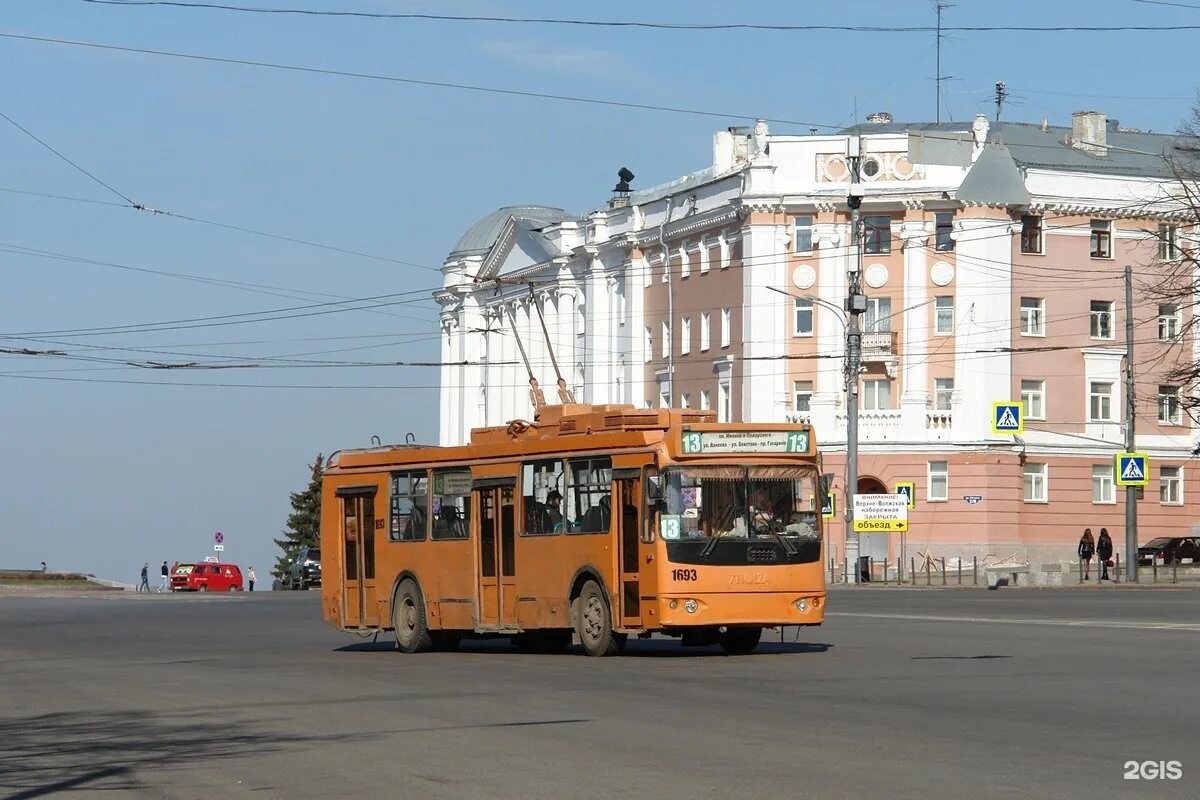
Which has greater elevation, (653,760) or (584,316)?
(584,316)

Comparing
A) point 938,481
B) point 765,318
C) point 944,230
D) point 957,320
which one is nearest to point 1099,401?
point 957,320

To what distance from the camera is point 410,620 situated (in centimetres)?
2736

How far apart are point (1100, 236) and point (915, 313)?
26.4 feet

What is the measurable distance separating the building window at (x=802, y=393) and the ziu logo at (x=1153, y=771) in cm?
6295

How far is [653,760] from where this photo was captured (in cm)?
1244

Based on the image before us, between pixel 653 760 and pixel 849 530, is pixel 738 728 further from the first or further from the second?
pixel 849 530

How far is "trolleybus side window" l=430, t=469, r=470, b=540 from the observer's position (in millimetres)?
26406

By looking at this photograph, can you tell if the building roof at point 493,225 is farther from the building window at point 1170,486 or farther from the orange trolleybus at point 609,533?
the orange trolleybus at point 609,533

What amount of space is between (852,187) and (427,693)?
190 ft

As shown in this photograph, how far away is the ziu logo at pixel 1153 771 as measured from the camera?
36.2 ft

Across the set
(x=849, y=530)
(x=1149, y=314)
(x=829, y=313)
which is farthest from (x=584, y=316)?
(x=849, y=530)

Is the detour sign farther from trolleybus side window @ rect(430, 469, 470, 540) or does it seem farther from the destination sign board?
the destination sign board

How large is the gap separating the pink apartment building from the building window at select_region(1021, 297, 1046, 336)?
0.27 ft

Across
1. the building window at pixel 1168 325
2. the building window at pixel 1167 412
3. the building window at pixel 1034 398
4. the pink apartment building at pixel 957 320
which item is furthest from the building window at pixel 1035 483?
the building window at pixel 1168 325
